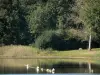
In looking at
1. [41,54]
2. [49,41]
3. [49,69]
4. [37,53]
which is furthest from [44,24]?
[49,69]

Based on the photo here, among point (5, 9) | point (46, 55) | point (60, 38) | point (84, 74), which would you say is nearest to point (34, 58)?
point (46, 55)

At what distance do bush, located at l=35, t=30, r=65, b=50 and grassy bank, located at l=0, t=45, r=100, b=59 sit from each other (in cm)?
159

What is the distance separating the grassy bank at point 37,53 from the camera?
7012cm

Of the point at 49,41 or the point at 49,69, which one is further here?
the point at 49,41

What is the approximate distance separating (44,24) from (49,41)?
5157mm

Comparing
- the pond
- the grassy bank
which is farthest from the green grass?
the pond

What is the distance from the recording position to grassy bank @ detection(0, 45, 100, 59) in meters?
70.1

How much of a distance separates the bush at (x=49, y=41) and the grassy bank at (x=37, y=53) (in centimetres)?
159

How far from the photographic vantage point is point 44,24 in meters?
78.8

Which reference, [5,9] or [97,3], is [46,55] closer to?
[5,9]

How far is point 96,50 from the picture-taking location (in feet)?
245

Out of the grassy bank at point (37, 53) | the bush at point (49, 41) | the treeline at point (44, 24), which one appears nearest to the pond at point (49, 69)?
the grassy bank at point (37, 53)

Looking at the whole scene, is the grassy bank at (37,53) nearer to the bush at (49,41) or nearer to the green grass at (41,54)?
the green grass at (41,54)

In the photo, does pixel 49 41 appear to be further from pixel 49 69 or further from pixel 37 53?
pixel 49 69
